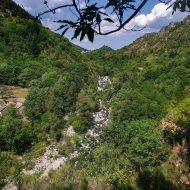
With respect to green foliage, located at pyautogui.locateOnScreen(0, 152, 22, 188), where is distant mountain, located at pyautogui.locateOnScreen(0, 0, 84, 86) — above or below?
above

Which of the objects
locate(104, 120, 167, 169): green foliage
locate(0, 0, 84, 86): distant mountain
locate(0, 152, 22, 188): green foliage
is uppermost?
locate(0, 0, 84, 86): distant mountain

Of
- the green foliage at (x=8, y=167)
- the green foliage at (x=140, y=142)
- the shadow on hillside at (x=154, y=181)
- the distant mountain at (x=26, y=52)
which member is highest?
the distant mountain at (x=26, y=52)

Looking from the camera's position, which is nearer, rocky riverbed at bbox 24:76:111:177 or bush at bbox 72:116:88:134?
rocky riverbed at bbox 24:76:111:177

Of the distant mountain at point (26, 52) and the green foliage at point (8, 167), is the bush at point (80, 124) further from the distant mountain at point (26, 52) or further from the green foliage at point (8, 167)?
the distant mountain at point (26, 52)

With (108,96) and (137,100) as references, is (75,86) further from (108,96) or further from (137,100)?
(137,100)

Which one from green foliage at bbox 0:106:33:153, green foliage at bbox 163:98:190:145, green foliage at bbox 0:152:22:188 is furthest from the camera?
green foliage at bbox 0:106:33:153

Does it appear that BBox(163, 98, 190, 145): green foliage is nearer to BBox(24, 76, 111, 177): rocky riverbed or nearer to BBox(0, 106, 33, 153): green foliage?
BBox(24, 76, 111, 177): rocky riverbed

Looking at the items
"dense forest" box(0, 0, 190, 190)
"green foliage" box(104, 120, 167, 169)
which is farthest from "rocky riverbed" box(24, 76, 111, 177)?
"green foliage" box(104, 120, 167, 169)

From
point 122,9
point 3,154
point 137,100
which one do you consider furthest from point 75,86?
point 122,9

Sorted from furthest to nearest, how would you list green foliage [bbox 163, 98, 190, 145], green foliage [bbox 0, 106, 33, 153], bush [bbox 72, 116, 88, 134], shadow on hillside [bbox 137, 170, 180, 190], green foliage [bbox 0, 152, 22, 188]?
bush [bbox 72, 116, 88, 134]
green foliage [bbox 0, 106, 33, 153]
green foliage [bbox 163, 98, 190, 145]
green foliage [bbox 0, 152, 22, 188]
shadow on hillside [bbox 137, 170, 180, 190]

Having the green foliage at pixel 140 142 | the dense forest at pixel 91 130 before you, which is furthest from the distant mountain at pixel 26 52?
the green foliage at pixel 140 142

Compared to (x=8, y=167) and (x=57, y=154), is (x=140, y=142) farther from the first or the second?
(x=8, y=167)

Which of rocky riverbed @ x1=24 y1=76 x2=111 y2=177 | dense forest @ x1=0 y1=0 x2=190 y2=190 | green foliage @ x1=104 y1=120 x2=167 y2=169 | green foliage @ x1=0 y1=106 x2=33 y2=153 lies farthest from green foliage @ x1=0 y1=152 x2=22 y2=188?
green foliage @ x1=104 y1=120 x2=167 y2=169

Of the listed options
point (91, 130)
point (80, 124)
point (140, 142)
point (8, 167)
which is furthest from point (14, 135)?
point (140, 142)
